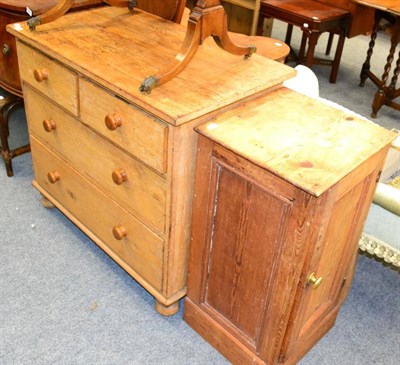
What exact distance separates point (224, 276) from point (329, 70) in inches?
122

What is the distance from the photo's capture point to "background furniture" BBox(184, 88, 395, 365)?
1314mm

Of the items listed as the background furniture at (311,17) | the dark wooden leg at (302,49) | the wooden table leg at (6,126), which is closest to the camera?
the wooden table leg at (6,126)

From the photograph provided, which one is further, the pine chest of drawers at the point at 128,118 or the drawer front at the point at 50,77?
the drawer front at the point at 50,77

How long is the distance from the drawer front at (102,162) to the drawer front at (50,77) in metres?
0.07

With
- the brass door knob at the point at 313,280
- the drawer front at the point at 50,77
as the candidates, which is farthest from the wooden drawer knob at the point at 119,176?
the brass door knob at the point at 313,280

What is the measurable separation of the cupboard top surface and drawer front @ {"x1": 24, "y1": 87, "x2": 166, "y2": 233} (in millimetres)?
303

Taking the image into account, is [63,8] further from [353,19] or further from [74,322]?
[353,19]

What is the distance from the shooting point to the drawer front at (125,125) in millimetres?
1478

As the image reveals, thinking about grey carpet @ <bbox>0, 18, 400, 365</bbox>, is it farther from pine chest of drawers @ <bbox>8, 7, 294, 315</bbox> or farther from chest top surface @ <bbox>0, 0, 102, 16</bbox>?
chest top surface @ <bbox>0, 0, 102, 16</bbox>

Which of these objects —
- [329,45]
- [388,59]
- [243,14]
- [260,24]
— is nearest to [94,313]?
[388,59]

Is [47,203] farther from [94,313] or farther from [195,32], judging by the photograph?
[195,32]

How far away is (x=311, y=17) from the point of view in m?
3.60

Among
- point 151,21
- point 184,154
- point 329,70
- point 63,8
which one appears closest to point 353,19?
point 329,70

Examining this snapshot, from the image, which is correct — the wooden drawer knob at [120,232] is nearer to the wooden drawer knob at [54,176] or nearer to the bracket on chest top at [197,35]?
the wooden drawer knob at [54,176]
